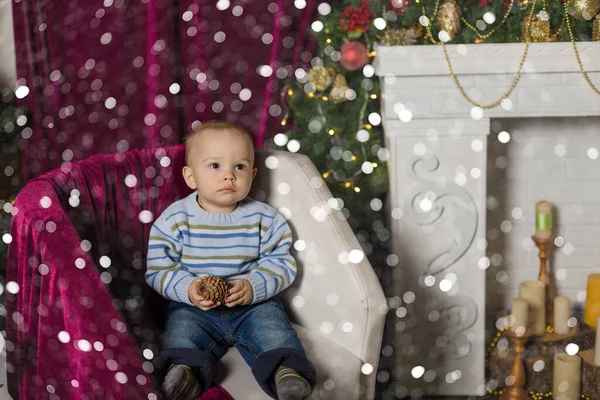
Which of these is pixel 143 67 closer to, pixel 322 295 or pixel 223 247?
pixel 223 247

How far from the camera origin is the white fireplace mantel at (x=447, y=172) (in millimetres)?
1962

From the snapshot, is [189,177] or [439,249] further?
[439,249]

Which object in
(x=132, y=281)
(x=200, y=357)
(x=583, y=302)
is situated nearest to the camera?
(x=200, y=357)

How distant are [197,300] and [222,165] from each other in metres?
0.29

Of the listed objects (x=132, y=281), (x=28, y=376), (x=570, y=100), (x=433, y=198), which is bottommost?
(x=28, y=376)

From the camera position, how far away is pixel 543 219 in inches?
88.0

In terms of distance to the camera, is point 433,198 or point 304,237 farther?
point 433,198

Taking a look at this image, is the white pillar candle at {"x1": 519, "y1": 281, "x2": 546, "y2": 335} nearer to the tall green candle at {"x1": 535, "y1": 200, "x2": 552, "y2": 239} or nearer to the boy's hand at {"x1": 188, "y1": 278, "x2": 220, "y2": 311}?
the tall green candle at {"x1": 535, "y1": 200, "x2": 552, "y2": 239}

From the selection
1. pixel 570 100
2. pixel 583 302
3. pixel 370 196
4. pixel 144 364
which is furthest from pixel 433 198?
pixel 144 364

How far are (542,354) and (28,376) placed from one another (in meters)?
1.44

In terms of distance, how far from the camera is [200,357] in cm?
140

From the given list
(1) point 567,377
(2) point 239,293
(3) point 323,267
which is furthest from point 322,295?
(1) point 567,377

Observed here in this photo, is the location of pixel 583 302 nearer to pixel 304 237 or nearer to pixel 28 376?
pixel 304 237

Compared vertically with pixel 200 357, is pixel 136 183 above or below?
above
